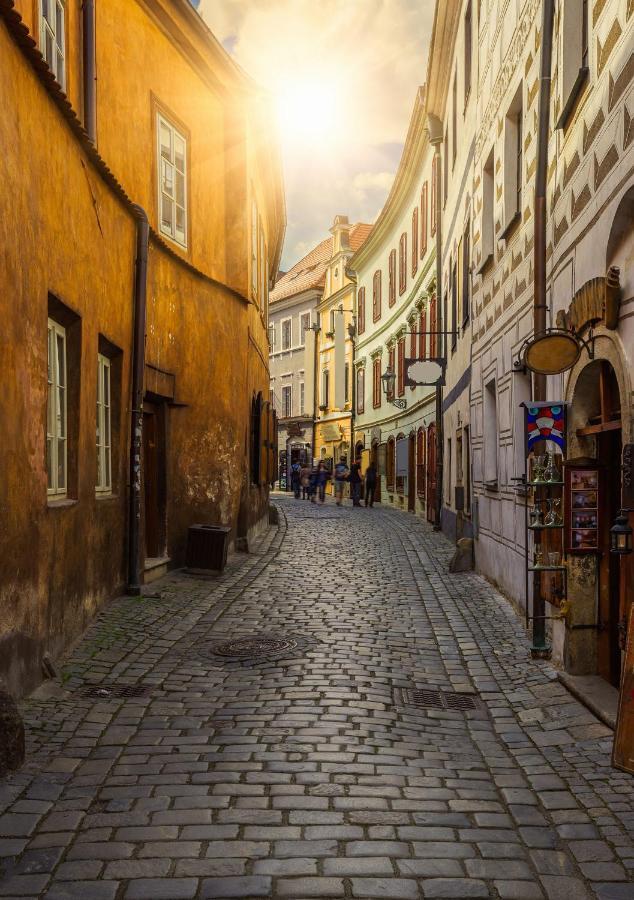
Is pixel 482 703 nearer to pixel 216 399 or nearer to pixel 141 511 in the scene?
pixel 141 511

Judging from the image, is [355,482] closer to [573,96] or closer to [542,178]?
[542,178]

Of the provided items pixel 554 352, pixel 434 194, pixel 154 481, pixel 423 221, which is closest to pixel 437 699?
pixel 554 352

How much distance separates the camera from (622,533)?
514 cm

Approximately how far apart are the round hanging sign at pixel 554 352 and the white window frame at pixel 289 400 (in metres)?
42.5

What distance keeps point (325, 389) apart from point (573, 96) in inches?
1473

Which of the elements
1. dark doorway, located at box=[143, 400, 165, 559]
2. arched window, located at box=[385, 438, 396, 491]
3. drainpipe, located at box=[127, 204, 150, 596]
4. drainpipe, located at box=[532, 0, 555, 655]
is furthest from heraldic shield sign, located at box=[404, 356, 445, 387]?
arched window, located at box=[385, 438, 396, 491]

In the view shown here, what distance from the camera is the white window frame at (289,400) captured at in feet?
161

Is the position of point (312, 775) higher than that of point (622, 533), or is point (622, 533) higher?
point (622, 533)

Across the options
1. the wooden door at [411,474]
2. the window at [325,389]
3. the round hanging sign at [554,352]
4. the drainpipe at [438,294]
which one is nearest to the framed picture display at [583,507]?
the round hanging sign at [554,352]

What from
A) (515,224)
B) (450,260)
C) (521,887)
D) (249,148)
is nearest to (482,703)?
(521,887)

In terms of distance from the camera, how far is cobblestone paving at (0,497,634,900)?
11.7 ft

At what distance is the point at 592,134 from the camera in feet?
20.6

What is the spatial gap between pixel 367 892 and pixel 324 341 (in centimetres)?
4177

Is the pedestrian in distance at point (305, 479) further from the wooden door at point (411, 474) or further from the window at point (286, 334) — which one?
the window at point (286, 334)
